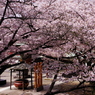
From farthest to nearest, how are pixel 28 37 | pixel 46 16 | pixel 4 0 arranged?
pixel 28 37 → pixel 46 16 → pixel 4 0

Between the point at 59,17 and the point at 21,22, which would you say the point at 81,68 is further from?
the point at 21,22

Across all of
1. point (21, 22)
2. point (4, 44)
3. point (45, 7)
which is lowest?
point (4, 44)

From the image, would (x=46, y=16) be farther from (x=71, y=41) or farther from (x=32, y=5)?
(x=71, y=41)

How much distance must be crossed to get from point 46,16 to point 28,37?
1298 millimetres

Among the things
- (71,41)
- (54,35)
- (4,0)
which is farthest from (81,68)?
(4,0)

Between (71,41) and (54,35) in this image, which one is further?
(71,41)

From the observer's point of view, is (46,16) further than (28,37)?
No

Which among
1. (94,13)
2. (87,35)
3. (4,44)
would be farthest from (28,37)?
(94,13)

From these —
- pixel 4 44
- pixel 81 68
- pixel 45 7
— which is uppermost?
pixel 45 7

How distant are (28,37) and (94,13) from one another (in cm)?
429

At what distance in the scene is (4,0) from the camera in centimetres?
673

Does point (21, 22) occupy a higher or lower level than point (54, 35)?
higher

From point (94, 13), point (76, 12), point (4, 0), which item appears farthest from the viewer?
point (94, 13)

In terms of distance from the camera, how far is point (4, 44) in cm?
769
